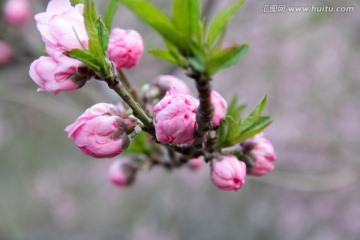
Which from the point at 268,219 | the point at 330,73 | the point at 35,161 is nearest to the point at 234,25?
the point at 330,73

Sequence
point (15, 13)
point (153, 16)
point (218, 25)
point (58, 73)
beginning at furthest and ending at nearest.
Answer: point (15, 13) → point (58, 73) → point (218, 25) → point (153, 16)

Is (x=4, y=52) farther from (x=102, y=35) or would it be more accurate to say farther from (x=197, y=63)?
(x=197, y=63)

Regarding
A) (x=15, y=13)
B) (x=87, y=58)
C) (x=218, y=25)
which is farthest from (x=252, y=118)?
(x=15, y=13)

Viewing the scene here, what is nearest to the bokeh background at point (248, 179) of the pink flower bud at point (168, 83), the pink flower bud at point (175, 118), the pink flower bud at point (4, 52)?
the pink flower bud at point (4, 52)

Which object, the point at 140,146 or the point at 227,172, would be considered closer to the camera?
the point at 227,172

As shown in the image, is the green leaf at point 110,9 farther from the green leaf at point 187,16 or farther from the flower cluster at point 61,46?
the green leaf at point 187,16

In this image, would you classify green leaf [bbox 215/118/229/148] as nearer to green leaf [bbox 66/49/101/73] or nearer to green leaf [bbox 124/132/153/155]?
green leaf [bbox 66/49/101/73]
